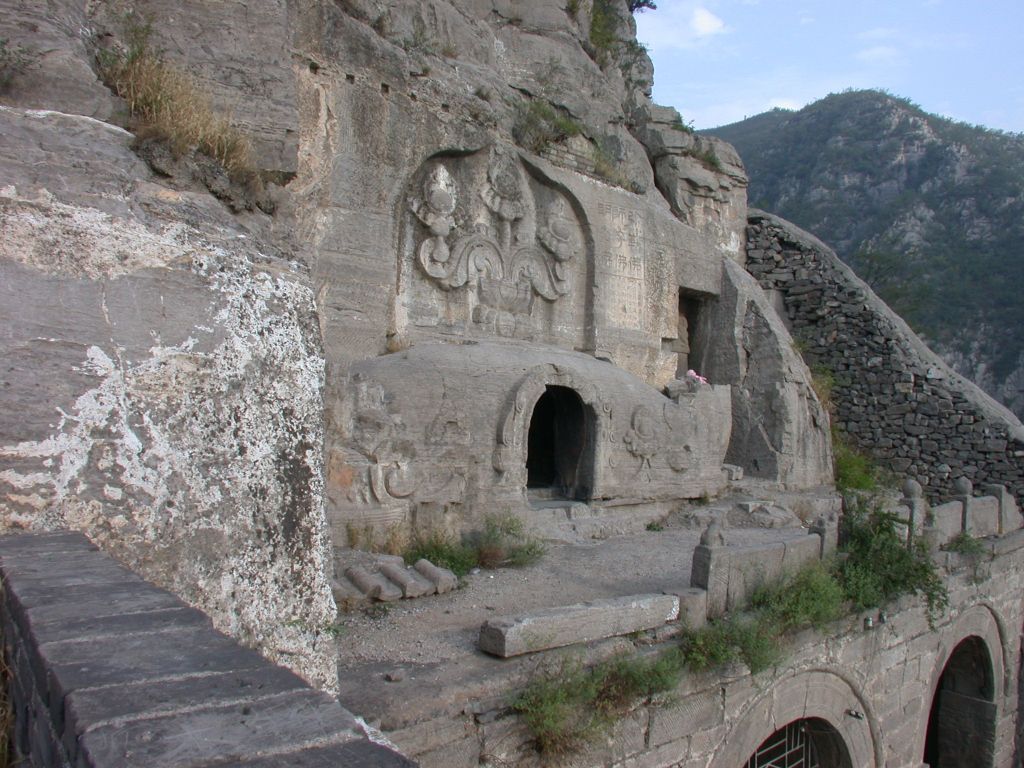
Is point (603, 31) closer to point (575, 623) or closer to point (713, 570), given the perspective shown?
point (713, 570)

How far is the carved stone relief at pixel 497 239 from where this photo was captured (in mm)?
8852

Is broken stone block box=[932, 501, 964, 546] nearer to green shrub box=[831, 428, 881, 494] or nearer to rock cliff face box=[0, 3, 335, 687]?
green shrub box=[831, 428, 881, 494]

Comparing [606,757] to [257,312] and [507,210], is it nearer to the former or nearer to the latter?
[257,312]

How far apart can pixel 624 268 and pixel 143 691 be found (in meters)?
9.56

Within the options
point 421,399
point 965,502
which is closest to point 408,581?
point 421,399

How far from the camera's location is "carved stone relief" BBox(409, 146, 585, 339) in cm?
885

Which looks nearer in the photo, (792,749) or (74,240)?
(74,240)

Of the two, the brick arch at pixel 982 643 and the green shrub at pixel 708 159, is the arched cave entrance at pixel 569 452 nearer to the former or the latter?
the brick arch at pixel 982 643

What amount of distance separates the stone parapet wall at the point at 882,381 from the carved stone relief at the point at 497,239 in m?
5.46

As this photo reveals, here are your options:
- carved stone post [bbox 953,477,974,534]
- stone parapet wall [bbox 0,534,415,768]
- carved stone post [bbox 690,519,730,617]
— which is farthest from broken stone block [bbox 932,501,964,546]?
stone parapet wall [bbox 0,534,415,768]

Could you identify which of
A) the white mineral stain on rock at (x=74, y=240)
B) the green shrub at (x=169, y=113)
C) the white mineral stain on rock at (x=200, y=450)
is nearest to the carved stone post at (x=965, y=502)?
the white mineral stain on rock at (x=200, y=450)

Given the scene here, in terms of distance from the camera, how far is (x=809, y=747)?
6699mm

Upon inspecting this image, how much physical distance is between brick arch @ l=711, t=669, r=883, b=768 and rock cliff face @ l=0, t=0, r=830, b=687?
2845 millimetres

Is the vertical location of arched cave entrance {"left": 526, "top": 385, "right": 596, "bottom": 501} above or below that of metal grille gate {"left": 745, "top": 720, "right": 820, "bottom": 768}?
above
